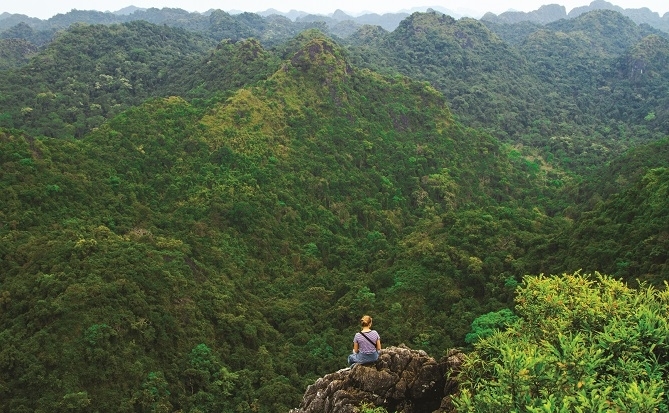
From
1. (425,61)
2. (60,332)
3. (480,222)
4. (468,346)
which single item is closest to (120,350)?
(60,332)

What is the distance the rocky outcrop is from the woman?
370 mm

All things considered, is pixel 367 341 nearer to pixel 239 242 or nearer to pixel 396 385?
pixel 396 385

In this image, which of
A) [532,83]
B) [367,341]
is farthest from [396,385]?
[532,83]

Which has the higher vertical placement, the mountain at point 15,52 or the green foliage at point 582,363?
the mountain at point 15,52

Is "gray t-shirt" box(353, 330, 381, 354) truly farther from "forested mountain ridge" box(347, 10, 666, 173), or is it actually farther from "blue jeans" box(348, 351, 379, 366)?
"forested mountain ridge" box(347, 10, 666, 173)

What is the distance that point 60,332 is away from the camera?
28844 mm

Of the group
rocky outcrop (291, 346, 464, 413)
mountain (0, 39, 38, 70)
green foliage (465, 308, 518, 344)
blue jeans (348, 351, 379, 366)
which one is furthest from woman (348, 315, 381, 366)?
mountain (0, 39, 38, 70)

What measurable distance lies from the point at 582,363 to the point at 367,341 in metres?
6.27

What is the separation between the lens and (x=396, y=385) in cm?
1656

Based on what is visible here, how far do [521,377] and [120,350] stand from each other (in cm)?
2446

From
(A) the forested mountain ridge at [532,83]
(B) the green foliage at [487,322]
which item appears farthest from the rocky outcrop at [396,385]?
(A) the forested mountain ridge at [532,83]

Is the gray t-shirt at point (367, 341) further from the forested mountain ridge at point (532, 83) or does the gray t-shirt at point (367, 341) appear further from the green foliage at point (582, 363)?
the forested mountain ridge at point (532, 83)

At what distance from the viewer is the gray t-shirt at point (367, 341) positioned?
15.9 meters

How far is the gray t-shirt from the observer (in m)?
15.9
